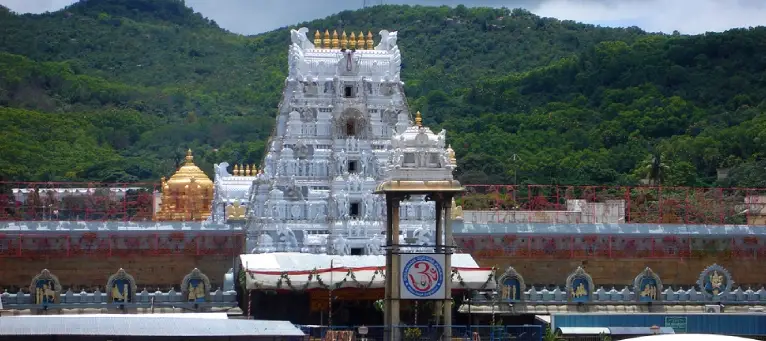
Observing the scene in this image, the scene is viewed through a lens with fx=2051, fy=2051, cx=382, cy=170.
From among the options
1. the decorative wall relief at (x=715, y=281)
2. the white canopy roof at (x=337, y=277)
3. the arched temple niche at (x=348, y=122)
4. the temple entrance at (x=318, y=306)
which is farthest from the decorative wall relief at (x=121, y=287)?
the decorative wall relief at (x=715, y=281)

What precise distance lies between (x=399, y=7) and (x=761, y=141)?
71836 millimetres

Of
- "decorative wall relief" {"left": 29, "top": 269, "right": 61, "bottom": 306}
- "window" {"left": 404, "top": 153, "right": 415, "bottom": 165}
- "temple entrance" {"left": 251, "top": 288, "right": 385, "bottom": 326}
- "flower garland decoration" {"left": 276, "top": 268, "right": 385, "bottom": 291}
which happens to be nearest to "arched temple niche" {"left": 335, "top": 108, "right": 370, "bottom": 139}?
"temple entrance" {"left": 251, "top": 288, "right": 385, "bottom": 326}

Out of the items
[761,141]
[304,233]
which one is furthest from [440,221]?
[761,141]

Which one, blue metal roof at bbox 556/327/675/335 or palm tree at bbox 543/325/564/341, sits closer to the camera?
palm tree at bbox 543/325/564/341

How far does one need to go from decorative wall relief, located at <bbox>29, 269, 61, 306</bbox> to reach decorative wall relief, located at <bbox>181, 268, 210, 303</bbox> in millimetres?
3584

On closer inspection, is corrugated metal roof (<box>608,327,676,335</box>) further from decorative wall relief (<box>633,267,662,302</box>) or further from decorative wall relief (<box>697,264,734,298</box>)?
decorative wall relief (<box>697,264,734,298</box>)

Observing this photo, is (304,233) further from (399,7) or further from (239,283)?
(399,7)

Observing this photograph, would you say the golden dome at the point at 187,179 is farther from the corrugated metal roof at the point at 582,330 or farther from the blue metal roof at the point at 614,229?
the corrugated metal roof at the point at 582,330

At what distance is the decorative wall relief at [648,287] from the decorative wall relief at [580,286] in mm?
1562

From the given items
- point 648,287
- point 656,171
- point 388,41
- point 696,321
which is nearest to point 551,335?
point 696,321

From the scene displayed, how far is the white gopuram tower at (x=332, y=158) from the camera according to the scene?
71.2m

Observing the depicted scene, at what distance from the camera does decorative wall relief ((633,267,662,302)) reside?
199 ft

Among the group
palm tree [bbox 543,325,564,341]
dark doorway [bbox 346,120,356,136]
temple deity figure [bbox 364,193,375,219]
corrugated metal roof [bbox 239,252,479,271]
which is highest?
dark doorway [bbox 346,120,356,136]

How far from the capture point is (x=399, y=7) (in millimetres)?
186125
